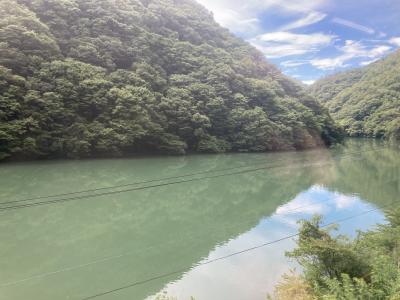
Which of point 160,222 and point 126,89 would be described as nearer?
point 160,222

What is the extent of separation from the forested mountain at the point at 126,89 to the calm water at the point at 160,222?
2.72 metres

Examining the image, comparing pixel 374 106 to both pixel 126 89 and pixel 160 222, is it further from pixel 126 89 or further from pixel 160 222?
pixel 160 222

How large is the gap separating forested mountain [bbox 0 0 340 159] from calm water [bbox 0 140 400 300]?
107 inches

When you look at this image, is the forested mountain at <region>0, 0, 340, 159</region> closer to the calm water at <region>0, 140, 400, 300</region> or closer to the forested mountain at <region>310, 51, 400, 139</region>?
the calm water at <region>0, 140, 400, 300</region>

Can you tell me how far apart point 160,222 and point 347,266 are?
8637mm

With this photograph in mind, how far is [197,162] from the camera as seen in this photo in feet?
99.0

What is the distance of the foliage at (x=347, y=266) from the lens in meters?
5.99

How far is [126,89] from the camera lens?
30266 mm

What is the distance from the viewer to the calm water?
940 centimetres

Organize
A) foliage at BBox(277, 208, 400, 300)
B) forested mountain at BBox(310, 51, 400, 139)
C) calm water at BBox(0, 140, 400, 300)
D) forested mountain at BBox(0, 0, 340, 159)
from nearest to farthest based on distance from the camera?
1. foliage at BBox(277, 208, 400, 300)
2. calm water at BBox(0, 140, 400, 300)
3. forested mountain at BBox(0, 0, 340, 159)
4. forested mountain at BBox(310, 51, 400, 139)

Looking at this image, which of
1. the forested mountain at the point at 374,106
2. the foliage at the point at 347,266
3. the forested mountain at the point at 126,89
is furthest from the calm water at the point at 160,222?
the forested mountain at the point at 374,106

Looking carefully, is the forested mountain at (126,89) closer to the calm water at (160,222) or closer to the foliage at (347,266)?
the calm water at (160,222)

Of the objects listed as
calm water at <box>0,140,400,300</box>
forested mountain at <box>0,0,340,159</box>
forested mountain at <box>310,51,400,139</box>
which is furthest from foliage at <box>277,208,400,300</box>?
forested mountain at <box>310,51,400,139</box>

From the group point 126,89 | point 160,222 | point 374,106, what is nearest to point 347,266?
point 160,222
